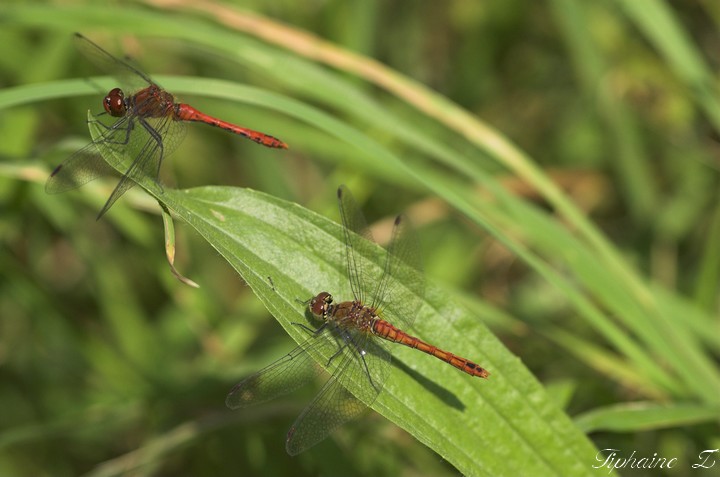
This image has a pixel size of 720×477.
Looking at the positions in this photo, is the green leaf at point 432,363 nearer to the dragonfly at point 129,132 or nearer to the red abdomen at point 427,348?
the red abdomen at point 427,348

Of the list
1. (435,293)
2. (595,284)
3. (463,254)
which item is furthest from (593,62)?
(435,293)

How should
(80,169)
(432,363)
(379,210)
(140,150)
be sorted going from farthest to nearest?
(379,210) < (80,169) < (140,150) < (432,363)

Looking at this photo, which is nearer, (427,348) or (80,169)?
(427,348)

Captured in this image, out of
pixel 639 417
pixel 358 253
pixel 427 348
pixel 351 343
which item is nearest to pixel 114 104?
pixel 358 253

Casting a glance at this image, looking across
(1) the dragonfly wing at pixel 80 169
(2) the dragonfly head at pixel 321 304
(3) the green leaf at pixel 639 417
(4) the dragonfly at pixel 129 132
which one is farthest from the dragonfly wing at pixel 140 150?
(3) the green leaf at pixel 639 417

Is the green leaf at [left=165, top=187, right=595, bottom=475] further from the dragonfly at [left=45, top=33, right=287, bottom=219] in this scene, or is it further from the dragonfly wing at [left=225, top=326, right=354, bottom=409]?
the dragonfly at [left=45, top=33, right=287, bottom=219]

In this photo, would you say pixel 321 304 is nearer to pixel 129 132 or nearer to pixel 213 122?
pixel 129 132

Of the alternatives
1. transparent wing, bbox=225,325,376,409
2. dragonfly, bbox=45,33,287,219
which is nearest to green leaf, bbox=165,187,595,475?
transparent wing, bbox=225,325,376,409
